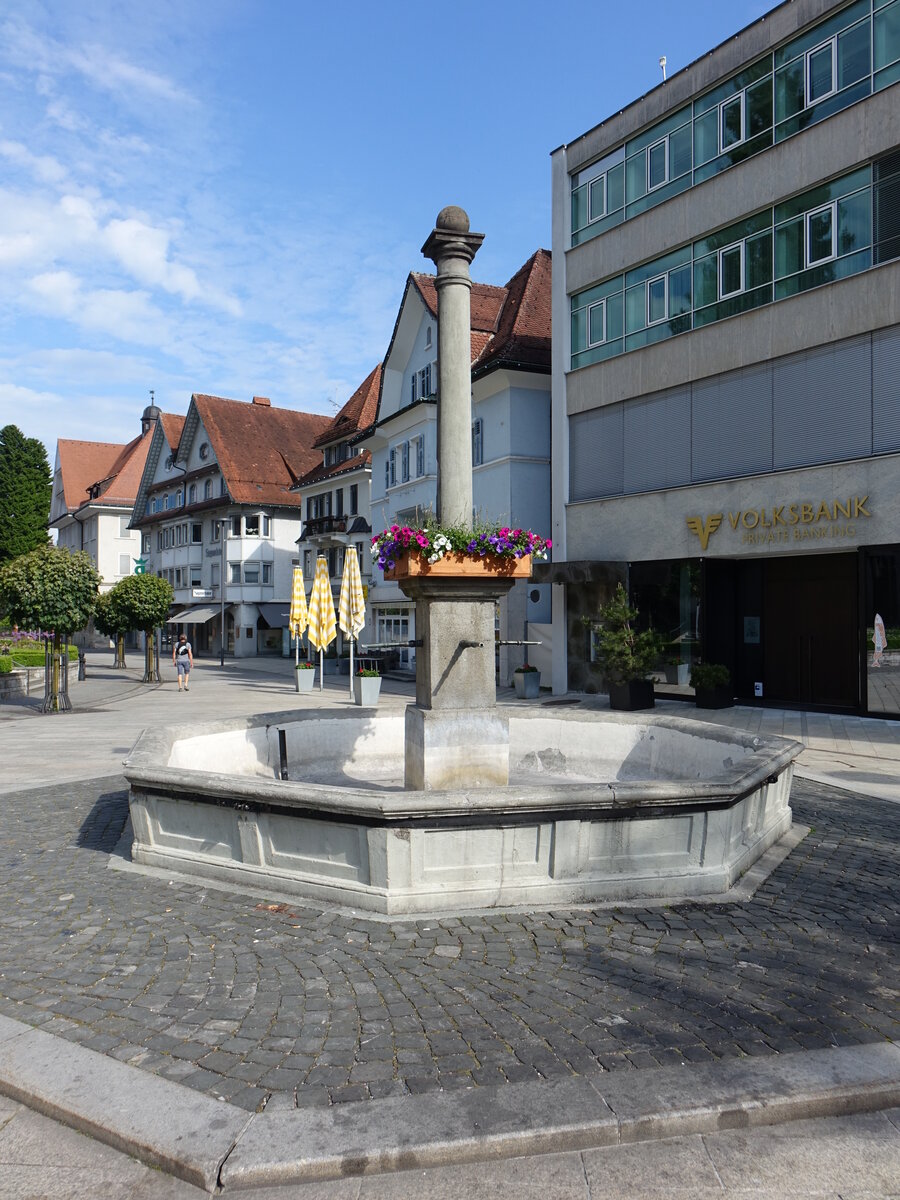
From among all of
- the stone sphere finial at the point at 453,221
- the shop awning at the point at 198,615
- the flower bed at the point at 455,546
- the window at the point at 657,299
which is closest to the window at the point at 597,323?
the window at the point at 657,299

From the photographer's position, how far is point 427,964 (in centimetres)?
510

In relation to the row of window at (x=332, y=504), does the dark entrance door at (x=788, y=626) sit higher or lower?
lower

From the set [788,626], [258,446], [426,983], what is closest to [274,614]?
[258,446]

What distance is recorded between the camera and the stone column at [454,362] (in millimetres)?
7953

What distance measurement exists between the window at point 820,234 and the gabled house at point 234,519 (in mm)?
39186

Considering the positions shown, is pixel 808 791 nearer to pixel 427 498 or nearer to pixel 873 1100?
pixel 873 1100

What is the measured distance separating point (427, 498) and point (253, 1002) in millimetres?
29829

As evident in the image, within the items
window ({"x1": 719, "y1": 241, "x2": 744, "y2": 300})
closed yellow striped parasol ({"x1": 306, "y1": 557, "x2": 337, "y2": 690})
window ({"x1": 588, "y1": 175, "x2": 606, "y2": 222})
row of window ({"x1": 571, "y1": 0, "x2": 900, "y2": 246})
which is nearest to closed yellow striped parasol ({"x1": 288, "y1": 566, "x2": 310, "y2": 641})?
closed yellow striped parasol ({"x1": 306, "y1": 557, "x2": 337, "y2": 690})

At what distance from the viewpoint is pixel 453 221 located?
26.8 feet

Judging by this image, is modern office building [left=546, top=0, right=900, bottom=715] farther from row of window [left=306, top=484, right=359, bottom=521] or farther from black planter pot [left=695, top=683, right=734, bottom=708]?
row of window [left=306, top=484, right=359, bottom=521]

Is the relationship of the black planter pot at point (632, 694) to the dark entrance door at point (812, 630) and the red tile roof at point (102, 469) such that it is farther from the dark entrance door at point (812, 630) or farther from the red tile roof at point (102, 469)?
the red tile roof at point (102, 469)

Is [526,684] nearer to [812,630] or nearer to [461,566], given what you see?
[812,630]

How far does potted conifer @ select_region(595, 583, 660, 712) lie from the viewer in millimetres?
20625

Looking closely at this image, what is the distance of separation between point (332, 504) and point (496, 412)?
68.0 ft
